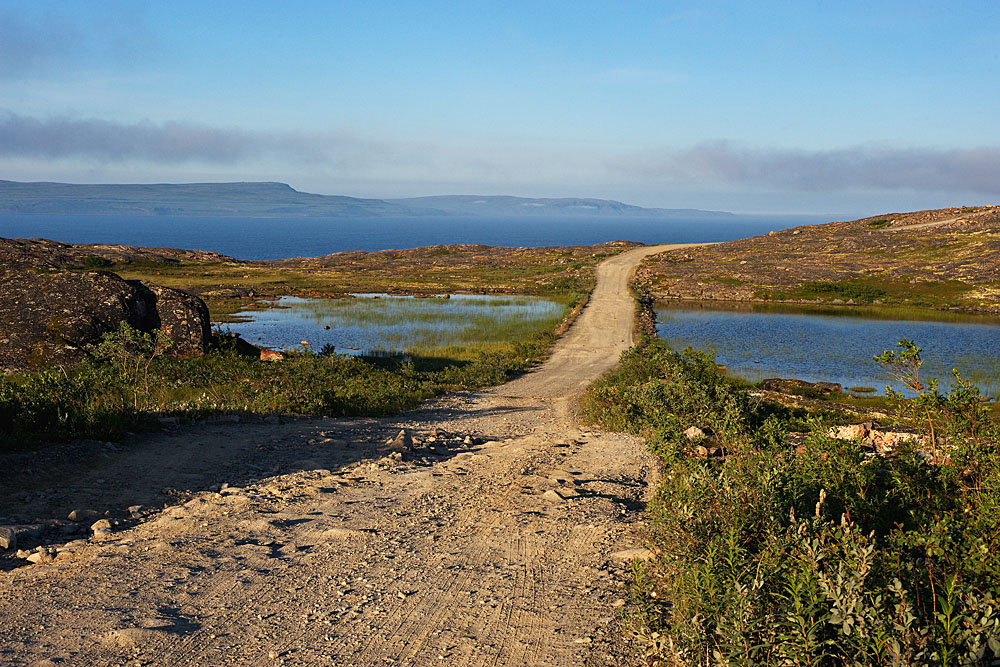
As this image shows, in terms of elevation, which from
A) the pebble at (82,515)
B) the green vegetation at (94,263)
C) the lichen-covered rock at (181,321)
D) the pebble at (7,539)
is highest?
the green vegetation at (94,263)

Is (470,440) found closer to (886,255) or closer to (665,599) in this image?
(665,599)

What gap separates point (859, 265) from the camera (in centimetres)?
7038

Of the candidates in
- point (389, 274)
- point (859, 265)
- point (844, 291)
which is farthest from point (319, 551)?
point (389, 274)

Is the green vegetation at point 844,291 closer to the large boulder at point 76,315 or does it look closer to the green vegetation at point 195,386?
the green vegetation at point 195,386

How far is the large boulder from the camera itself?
20.2 metres

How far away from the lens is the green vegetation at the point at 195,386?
11.9 meters

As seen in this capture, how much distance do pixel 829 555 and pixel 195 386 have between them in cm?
1721

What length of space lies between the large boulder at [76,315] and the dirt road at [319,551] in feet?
32.9

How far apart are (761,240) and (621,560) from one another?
9393 cm

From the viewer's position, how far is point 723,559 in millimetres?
5441

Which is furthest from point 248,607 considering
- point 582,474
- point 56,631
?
point 582,474

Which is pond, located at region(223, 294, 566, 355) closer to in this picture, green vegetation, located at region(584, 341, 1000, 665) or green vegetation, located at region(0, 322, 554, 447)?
green vegetation, located at region(0, 322, 554, 447)

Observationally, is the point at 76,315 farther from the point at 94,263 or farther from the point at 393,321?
the point at 94,263

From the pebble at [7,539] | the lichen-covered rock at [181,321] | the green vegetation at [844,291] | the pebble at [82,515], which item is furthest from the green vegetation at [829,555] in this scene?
the green vegetation at [844,291]
